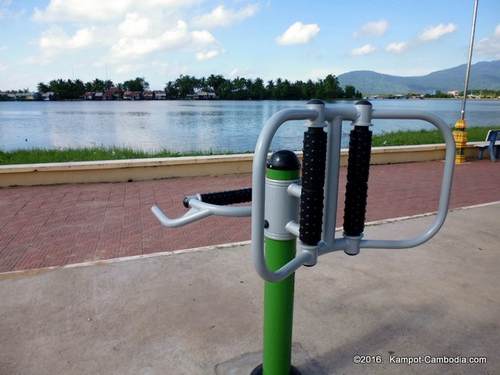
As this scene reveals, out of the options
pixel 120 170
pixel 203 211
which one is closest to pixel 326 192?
pixel 203 211

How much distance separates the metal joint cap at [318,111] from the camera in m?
1.30

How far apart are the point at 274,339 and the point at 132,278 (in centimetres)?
153

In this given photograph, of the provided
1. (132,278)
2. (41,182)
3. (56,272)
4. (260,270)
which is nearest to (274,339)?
(260,270)

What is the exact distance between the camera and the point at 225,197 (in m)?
1.66

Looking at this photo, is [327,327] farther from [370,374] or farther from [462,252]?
[462,252]

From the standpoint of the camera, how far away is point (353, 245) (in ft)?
5.02

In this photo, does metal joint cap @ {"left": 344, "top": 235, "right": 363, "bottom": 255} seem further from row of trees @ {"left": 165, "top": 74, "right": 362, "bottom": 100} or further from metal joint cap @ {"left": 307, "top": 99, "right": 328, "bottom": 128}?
row of trees @ {"left": 165, "top": 74, "right": 362, "bottom": 100}

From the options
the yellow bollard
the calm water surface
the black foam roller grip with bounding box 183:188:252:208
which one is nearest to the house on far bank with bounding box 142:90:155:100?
the calm water surface

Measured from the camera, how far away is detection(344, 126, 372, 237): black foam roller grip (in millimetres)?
1409

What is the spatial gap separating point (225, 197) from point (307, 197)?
431 mm

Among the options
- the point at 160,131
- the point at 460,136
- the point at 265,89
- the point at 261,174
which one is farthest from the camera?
the point at 265,89

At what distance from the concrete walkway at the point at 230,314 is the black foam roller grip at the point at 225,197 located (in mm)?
938

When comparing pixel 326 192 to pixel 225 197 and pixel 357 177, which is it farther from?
pixel 225 197

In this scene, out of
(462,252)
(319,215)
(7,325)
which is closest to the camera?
(319,215)
